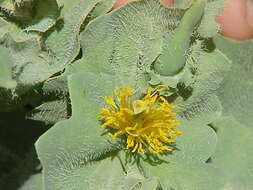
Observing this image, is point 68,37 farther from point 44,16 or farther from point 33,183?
point 33,183

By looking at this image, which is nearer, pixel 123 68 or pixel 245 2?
pixel 123 68

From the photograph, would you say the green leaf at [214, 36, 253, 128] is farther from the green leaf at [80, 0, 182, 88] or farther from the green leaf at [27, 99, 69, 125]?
the green leaf at [27, 99, 69, 125]

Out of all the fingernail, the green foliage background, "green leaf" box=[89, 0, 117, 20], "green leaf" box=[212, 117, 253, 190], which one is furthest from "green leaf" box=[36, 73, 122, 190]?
the fingernail

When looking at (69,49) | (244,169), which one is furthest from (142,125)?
(244,169)

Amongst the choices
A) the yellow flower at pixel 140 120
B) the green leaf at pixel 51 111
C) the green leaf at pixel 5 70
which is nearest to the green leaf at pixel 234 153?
the yellow flower at pixel 140 120

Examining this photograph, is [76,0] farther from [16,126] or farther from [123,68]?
[16,126]

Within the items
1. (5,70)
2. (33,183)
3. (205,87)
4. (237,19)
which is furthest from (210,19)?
(33,183)
